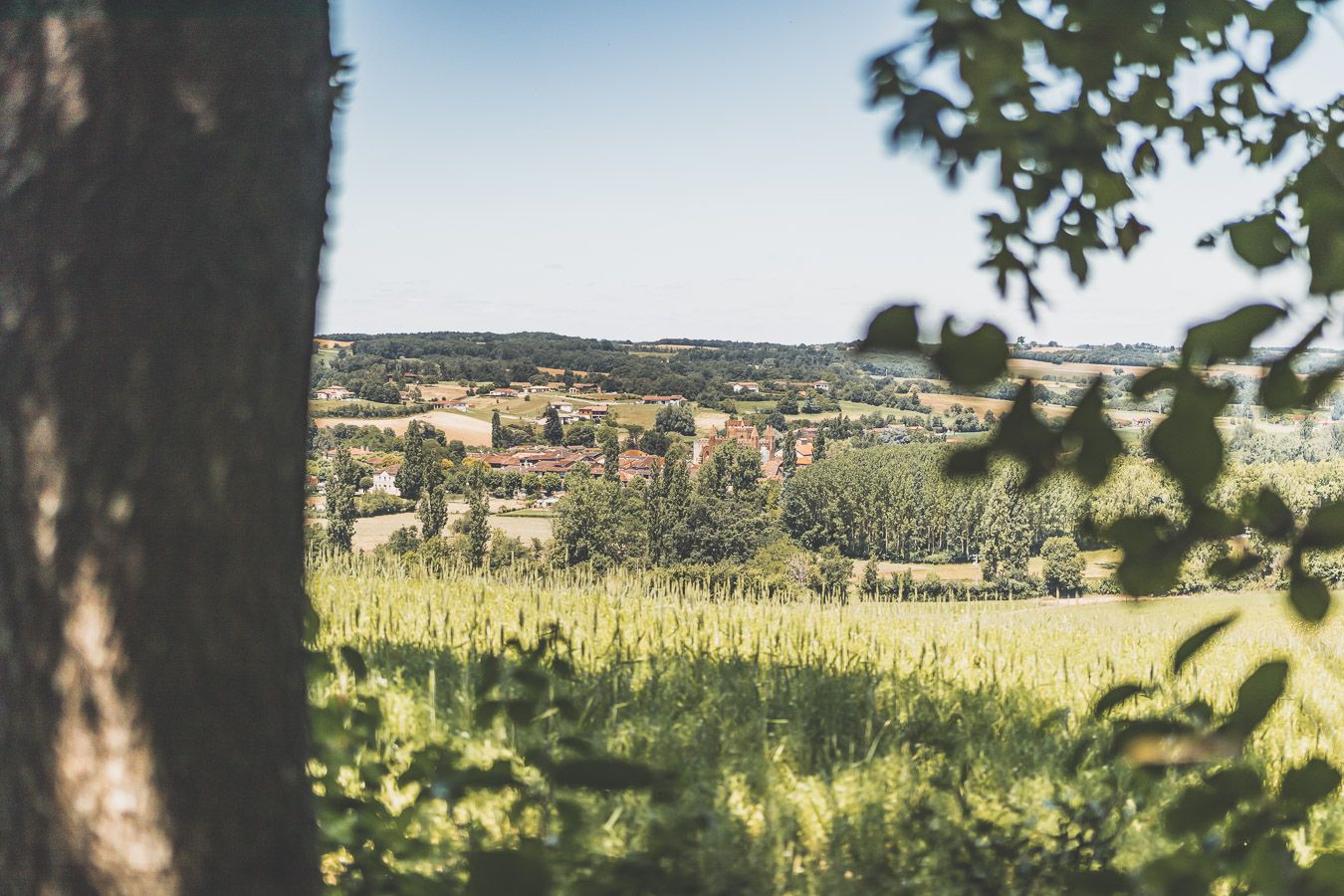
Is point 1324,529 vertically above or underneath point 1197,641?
above

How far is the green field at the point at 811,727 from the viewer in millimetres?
2324

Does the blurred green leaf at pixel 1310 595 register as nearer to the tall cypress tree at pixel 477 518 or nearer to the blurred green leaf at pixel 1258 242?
the blurred green leaf at pixel 1258 242

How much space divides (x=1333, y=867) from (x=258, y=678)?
119cm

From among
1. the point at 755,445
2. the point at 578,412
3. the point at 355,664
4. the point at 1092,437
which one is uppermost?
the point at 1092,437

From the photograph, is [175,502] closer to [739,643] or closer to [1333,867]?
[1333,867]

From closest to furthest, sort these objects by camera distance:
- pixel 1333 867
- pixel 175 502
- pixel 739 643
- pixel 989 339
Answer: pixel 989 339
pixel 1333 867
pixel 175 502
pixel 739 643

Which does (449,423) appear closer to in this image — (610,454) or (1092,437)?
(610,454)

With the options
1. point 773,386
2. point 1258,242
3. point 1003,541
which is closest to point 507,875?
point 1258,242

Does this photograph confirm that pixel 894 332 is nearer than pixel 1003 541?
Yes

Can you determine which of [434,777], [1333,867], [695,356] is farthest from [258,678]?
[695,356]

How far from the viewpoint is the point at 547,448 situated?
104 feet

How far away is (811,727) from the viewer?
3525mm

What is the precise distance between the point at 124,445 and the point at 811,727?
290cm

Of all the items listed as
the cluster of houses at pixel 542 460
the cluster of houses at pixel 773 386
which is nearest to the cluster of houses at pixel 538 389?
the cluster of houses at pixel 542 460
